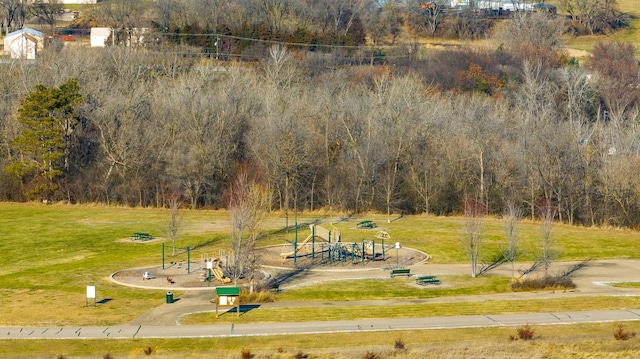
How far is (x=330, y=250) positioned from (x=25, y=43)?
8705cm

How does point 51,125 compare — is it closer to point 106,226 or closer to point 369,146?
point 106,226

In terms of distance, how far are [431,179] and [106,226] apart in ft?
84.1

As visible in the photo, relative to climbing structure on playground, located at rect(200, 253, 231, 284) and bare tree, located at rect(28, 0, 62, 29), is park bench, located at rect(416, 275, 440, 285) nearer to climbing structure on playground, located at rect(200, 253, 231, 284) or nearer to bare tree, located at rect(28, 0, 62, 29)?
climbing structure on playground, located at rect(200, 253, 231, 284)

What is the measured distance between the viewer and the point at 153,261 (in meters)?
53.2

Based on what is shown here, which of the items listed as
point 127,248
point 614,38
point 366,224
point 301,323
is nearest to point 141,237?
point 127,248

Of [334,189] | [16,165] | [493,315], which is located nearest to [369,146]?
[334,189]

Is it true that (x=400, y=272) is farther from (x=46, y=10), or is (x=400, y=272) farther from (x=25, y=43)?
(x=46, y=10)

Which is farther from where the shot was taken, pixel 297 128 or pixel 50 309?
pixel 297 128

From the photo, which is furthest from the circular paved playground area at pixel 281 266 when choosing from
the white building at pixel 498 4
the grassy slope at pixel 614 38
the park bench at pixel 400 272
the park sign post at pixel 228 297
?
the white building at pixel 498 4

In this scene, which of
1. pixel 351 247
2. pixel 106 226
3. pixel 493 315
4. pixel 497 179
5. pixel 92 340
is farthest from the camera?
pixel 497 179

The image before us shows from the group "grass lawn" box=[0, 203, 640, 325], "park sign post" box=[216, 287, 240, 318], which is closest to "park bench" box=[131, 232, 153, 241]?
"grass lawn" box=[0, 203, 640, 325]

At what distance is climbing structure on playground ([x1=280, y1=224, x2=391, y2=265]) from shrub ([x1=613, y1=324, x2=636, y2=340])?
16858 millimetres

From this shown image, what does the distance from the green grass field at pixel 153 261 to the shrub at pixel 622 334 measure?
0.59 m

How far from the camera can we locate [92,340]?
37.5 meters
